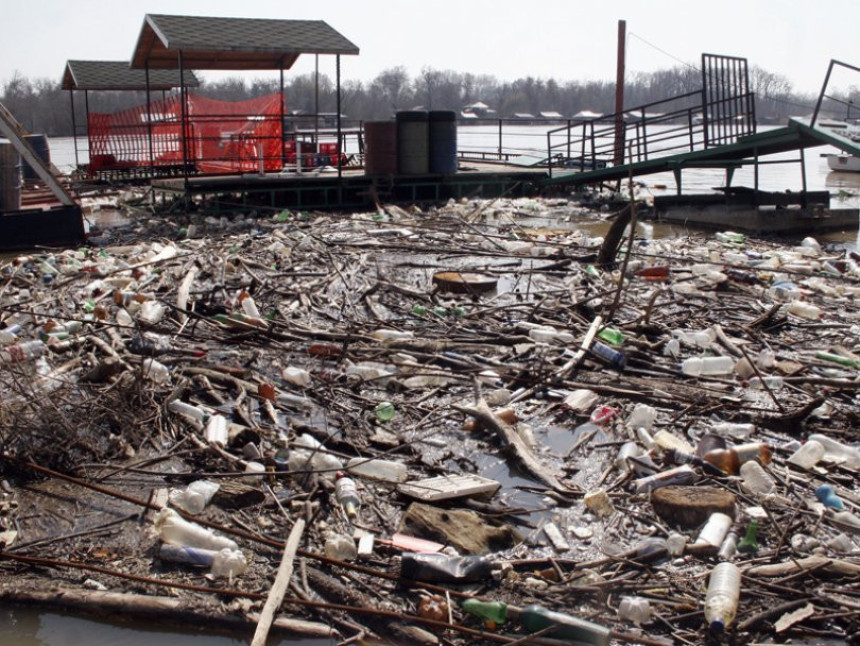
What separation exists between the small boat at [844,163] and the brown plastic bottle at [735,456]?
37779 millimetres

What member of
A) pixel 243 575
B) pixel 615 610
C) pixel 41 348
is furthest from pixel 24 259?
pixel 615 610

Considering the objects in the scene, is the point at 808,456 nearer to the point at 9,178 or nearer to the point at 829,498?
the point at 829,498

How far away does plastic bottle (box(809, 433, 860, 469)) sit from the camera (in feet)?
16.1

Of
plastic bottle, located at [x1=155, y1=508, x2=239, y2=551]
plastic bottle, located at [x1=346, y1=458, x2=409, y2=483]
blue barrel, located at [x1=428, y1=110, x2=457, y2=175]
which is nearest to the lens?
plastic bottle, located at [x1=155, y1=508, x2=239, y2=551]

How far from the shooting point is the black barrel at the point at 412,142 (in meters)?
18.0

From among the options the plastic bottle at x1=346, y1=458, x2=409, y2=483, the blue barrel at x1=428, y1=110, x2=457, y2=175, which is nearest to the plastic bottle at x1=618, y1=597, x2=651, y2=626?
the plastic bottle at x1=346, y1=458, x2=409, y2=483

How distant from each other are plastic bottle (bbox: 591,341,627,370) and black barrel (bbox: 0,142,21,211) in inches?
412

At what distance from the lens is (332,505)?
14.4 ft

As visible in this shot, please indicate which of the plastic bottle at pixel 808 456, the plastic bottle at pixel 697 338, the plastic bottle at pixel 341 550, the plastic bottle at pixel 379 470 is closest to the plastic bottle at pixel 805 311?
the plastic bottle at pixel 697 338

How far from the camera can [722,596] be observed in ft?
11.4

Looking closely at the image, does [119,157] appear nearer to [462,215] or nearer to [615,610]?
[462,215]

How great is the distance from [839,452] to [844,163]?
38973 mm

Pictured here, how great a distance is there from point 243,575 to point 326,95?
81.8 metres

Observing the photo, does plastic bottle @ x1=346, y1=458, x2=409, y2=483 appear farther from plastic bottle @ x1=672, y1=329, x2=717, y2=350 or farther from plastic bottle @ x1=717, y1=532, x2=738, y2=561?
plastic bottle @ x1=672, y1=329, x2=717, y2=350
